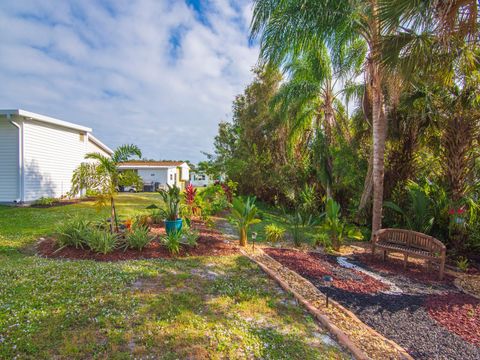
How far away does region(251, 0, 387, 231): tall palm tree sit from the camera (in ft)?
18.7

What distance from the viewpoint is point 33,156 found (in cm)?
1129

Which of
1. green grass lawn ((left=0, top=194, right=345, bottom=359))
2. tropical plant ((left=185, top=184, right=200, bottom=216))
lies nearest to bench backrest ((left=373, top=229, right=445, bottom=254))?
green grass lawn ((left=0, top=194, right=345, bottom=359))

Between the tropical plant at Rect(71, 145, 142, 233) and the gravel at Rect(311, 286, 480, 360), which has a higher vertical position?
the tropical plant at Rect(71, 145, 142, 233)

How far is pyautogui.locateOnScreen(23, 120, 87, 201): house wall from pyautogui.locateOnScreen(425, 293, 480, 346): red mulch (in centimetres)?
1401

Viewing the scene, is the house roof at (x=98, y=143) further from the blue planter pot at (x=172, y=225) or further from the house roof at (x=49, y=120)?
the blue planter pot at (x=172, y=225)

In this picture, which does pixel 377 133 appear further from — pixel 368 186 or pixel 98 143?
pixel 98 143

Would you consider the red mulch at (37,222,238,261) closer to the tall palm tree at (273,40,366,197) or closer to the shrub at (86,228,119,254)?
the shrub at (86,228,119,254)

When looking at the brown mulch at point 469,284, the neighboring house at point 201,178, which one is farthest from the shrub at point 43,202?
the brown mulch at point 469,284

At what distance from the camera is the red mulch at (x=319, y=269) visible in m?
4.18

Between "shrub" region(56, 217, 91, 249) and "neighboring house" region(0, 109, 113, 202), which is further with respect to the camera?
"neighboring house" region(0, 109, 113, 202)

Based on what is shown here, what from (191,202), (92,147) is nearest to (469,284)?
(191,202)

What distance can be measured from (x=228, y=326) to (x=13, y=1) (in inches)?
320

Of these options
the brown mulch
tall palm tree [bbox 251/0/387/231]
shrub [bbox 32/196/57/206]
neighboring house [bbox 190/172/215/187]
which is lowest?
the brown mulch

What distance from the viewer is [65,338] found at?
7.66 ft
